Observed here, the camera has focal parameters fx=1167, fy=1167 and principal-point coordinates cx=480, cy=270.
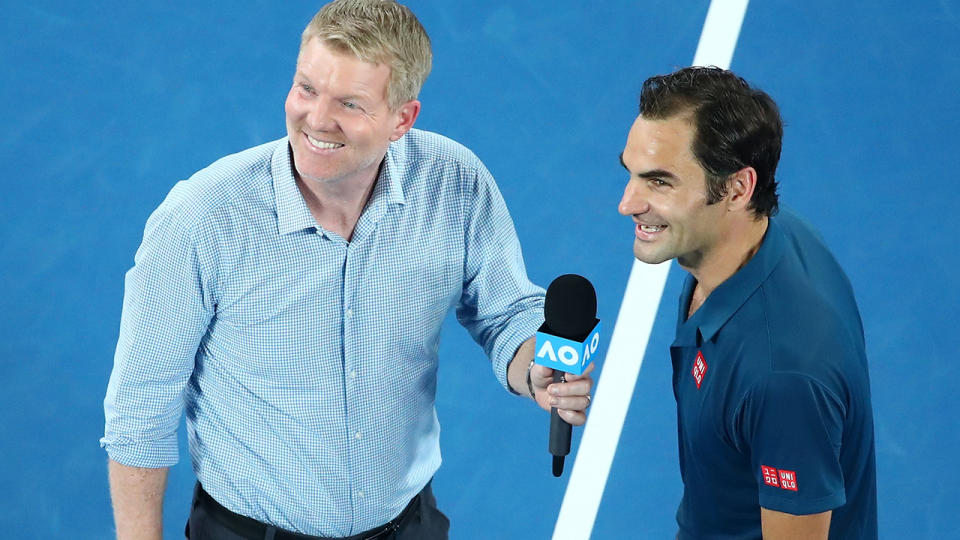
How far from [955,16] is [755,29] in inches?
42.2

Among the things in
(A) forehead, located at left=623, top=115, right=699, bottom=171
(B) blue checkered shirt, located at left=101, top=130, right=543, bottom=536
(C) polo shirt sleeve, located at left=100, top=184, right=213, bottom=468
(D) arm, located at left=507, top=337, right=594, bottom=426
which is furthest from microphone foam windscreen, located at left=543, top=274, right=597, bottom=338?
(C) polo shirt sleeve, located at left=100, top=184, right=213, bottom=468

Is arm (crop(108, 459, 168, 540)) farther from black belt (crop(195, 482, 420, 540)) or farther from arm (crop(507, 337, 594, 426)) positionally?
arm (crop(507, 337, 594, 426))

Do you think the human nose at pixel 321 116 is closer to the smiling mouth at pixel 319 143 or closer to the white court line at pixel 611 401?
→ the smiling mouth at pixel 319 143

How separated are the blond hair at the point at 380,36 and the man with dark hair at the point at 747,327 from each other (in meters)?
0.60

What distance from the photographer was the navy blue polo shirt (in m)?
2.68

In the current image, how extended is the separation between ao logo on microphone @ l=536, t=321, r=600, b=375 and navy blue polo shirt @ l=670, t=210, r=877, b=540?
0.33 m

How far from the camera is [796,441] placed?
2.66 meters

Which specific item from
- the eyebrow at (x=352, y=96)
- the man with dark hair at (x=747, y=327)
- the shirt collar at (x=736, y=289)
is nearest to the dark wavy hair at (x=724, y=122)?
the man with dark hair at (x=747, y=327)

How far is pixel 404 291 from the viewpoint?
3.23 metres

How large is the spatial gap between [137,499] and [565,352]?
1.26 meters

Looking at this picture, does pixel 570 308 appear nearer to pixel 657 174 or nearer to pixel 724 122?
pixel 657 174

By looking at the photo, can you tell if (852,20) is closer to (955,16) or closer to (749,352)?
(955,16)

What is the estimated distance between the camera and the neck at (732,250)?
9.98ft

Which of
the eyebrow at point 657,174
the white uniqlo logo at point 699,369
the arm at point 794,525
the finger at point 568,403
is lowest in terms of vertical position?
the arm at point 794,525
